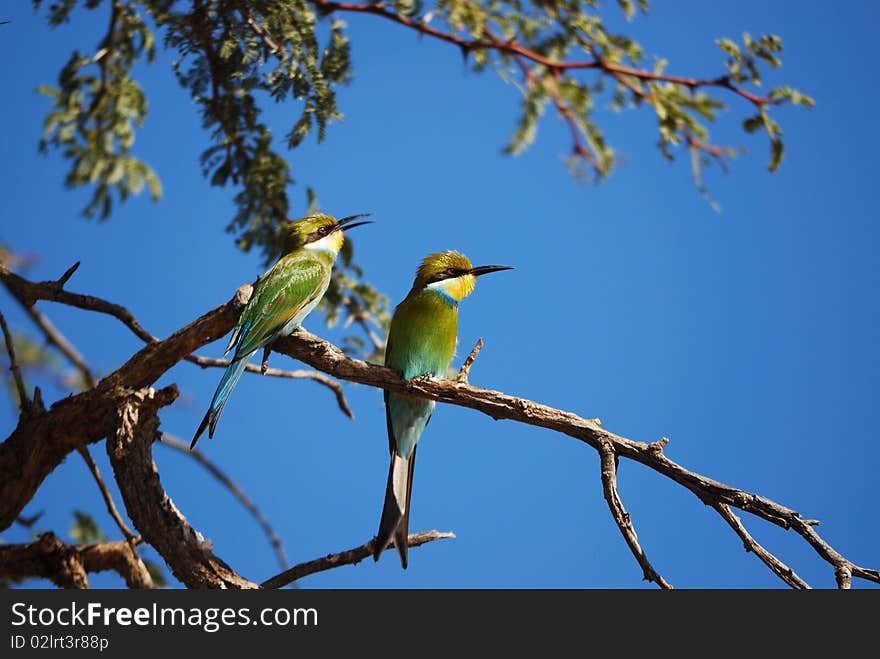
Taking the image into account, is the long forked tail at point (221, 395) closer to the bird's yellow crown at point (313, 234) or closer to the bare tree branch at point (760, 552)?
the bird's yellow crown at point (313, 234)

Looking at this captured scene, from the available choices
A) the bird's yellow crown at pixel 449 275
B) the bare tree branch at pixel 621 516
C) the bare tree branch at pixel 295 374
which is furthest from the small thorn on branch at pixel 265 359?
the bare tree branch at pixel 621 516

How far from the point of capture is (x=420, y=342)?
10.1ft

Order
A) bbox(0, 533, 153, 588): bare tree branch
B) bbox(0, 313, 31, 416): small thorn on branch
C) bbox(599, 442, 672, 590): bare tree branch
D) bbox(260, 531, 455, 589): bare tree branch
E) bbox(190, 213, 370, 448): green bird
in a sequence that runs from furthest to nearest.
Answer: bbox(0, 533, 153, 588): bare tree branch
bbox(0, 313, 31, 416): small thorn on branch
bbox(190, 213, 370, 448): green bird
bbox(260, 531, 455, 589): bare tree branch
bbox(599, 442, 672, 590): bare tree branch

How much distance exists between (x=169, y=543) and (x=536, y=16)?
2234mm

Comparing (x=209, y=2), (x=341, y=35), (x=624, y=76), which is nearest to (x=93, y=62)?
(x=209, y=2)

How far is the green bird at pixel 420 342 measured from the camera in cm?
304

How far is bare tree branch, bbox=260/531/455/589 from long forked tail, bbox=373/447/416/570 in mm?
37

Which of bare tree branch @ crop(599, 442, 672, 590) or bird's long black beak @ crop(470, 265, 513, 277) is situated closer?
bare tree branch @ crop(599, 442, 672, 590)

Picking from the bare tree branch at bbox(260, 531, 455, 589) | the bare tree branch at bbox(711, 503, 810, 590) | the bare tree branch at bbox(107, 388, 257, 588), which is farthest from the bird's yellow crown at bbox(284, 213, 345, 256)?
the bare tree branch at bbox(711, 503, 810, 590)

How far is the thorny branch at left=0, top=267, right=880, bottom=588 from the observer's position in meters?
2.29

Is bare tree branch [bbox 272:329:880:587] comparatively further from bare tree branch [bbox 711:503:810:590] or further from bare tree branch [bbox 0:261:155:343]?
bare tree branch [bbox 0:261:155:343]

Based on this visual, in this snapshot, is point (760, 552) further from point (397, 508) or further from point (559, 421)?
point (397, 508)

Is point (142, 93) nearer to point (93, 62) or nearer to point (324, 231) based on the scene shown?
point (93, 62)

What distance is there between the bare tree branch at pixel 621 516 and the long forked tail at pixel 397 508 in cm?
A: 67
